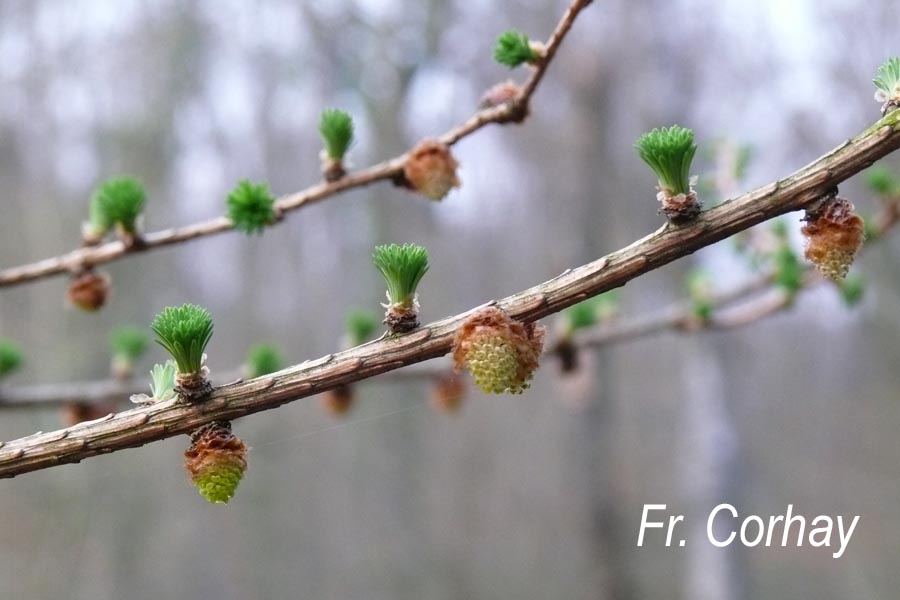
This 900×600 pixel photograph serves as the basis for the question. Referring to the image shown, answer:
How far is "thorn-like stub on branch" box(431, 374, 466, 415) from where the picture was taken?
0.87m

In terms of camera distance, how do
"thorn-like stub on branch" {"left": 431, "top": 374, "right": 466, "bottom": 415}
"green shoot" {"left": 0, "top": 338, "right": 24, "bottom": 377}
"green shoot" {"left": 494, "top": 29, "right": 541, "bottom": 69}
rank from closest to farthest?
"green shoot" {"left": 494, "top": 29, "right": 541, "bottom": 69}
"green shoot" {"left": 0, "top": 338, "right": 24, "bottom": 377}
"thorn-like stub on branch" {"left": 431, "top": 374, "right": 466, "bottom": 415}

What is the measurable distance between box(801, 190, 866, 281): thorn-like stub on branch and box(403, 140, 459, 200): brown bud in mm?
278

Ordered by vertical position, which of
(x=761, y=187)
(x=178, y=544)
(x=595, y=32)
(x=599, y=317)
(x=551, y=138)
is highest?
(x=595, y=32)

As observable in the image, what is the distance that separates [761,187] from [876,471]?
3.43m

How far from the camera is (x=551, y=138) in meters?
3.15

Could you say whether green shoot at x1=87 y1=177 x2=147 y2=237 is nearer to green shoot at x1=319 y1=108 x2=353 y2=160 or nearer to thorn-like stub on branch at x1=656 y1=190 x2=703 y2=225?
green shoot at x1=319 y1=108 x2=353 y2=160

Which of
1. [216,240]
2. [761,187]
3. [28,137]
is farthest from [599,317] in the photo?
[28,137]

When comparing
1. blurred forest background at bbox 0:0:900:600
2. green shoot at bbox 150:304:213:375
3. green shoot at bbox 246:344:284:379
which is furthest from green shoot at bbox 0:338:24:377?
blurred forest background at bbox 0:0:900:600

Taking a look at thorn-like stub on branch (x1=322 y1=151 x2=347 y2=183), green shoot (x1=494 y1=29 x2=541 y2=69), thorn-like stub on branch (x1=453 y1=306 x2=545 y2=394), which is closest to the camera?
thorn-like stub on branch (x1=453 y1=306 x2=545 y2=394)

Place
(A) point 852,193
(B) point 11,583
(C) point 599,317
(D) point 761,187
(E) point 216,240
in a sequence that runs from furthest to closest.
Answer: (E) point 216,240
(B) point 11,583
(A) point 852,193
(C) point 599,317
(D) point 761,187

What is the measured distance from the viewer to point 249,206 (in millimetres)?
570

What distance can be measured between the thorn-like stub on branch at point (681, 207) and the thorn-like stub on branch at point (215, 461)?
26 centimetres

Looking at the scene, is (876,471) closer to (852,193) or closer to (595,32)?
(852,193)

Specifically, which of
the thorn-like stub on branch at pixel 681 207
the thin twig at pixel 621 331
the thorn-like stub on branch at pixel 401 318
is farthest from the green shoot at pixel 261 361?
the thorn-like stub on branch at pixel 681 207
